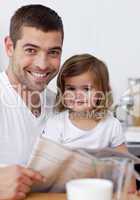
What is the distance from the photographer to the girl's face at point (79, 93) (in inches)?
55.6

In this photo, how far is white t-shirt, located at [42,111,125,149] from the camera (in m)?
1.39

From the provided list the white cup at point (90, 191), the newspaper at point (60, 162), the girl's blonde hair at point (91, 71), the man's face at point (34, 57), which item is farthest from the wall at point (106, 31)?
the white cup at point (90, 191)

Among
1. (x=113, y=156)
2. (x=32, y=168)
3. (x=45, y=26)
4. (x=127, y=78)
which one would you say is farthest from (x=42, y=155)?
(x=127, y=78)

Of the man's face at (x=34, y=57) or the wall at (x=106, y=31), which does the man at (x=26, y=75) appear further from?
the wall at (x=106, y=31)

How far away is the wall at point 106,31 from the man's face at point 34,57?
101 cm

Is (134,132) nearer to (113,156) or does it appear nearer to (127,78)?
(127,78)

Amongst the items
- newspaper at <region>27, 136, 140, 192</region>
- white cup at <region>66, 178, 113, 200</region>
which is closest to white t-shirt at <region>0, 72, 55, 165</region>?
→ newspaper at <region>27, 136, 140, 192</region>

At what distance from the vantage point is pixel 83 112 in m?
1.45

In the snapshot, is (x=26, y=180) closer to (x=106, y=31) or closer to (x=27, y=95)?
(x=27, y=95)

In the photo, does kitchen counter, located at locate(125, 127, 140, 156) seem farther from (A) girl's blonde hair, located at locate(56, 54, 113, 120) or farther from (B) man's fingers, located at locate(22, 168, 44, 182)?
(B) man's fingers, located at locate(22, 168, 44, 182)

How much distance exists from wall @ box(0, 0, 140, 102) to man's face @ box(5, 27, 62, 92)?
3.32 ft

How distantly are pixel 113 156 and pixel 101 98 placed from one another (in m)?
0.66

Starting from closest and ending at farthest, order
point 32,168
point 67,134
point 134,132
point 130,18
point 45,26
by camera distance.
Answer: point 32,168 < point 45,26 < point 67,134 < point 134,132 < point 130,18

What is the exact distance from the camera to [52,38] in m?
1.29
